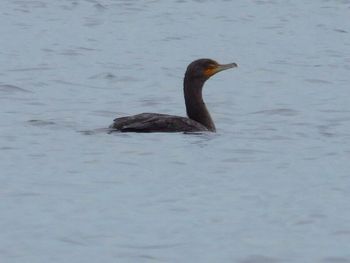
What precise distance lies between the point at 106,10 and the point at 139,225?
2089 centimetres

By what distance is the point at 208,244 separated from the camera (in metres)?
12.0

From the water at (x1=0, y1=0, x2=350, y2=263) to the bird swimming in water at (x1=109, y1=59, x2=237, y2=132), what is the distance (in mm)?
138

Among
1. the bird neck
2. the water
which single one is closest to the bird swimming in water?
the bird neck

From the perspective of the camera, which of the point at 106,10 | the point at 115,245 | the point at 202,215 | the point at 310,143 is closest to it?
the point at 115,245

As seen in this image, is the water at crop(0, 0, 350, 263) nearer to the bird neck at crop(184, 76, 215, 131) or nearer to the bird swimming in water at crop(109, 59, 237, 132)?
the bird swimming in water at crop(109, 59, 237, 132)

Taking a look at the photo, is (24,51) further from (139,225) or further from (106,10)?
(139,225)

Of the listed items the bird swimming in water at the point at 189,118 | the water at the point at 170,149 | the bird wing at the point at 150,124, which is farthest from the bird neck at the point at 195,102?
the bird wing at the point at 150,124

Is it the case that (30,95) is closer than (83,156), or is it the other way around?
(83,156)

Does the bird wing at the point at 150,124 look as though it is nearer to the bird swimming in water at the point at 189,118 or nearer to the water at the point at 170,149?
the bird swimming in water at the point at 189,118

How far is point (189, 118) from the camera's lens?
1803 cm

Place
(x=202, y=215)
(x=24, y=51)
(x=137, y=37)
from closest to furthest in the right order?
(x=202, y=215) < (x=24, y=51) < (x=137, y=37)

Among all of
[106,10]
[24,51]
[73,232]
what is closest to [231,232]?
[73,232]

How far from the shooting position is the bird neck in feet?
59.6

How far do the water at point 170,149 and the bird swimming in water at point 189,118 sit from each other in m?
0.14
